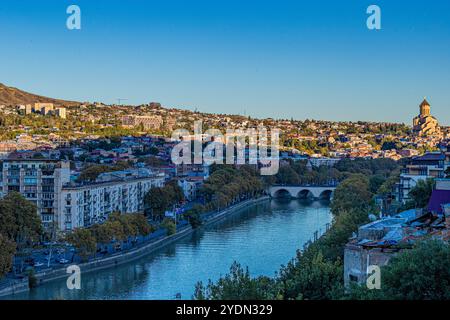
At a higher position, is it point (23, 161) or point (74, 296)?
point (23, 161)

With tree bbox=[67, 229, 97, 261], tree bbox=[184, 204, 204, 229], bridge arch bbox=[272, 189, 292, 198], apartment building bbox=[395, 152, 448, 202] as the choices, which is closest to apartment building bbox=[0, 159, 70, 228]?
tree bbox=[67, 229, 97, 261]

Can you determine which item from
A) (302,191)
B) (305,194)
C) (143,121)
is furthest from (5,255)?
(143,121)

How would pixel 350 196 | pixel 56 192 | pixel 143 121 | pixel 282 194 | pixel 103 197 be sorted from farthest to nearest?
pixel 143 121
pixel 282 194
pixel 350 196
pixel 103 197
pixel 56 192

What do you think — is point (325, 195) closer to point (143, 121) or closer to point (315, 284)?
point (315, 284)
